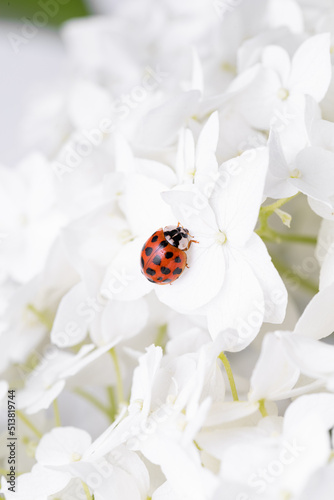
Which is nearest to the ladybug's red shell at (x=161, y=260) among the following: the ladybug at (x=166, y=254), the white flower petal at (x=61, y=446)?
the ladybug at (x=166, y=254)

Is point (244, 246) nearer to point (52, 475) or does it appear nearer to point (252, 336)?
point (252, 336)

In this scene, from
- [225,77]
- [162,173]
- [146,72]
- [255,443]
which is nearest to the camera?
[255,443]

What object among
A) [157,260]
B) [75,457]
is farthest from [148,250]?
[75,457]

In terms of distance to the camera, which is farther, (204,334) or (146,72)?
(146,72)

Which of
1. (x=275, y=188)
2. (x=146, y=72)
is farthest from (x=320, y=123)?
(x=146, y=72)

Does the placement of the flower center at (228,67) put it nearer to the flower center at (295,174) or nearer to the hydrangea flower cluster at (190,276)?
the hydrangea flower cluster at (190,276)

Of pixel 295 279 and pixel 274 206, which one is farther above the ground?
pixel 274 206

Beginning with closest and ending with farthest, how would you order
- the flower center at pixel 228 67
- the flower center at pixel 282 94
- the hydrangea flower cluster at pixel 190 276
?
the hydrangea flower cluster at pixel 190 276 < the flower center at pixel 282 94 < the flower center at pixel 228 67

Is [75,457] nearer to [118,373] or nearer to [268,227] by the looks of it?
[118,373]
